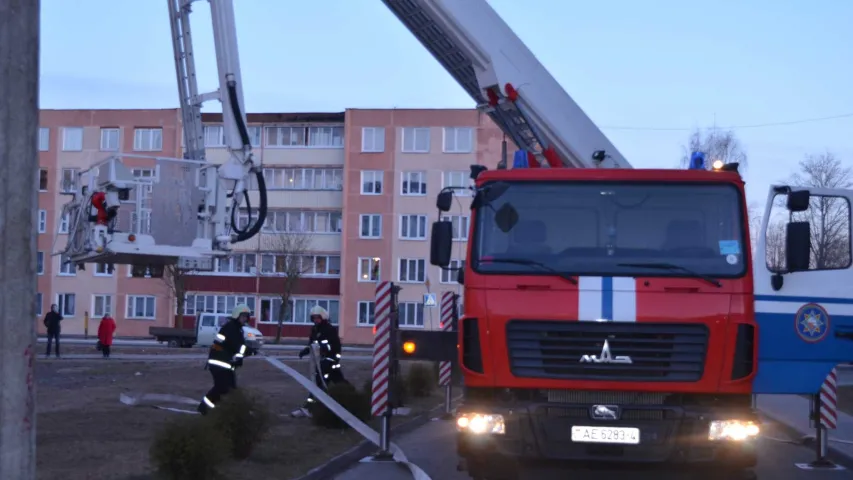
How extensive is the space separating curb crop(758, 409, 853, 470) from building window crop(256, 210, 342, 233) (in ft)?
148

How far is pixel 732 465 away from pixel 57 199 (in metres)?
59.4

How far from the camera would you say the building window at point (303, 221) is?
62.5 meters

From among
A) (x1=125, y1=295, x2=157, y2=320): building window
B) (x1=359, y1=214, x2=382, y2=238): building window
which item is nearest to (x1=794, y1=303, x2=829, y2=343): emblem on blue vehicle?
(x1=359, y1=214, x2=382, y2=238): building window

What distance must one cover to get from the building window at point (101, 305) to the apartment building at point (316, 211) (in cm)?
9

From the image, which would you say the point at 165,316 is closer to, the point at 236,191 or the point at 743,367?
the point at 236,191

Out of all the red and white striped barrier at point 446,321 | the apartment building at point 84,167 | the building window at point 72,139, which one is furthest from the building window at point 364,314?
the red and white striped barrier at point 446,321

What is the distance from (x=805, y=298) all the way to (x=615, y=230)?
294cm

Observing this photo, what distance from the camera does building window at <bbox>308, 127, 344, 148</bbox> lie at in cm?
6262

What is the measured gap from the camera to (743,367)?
843 cm

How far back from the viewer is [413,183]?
2429 inches

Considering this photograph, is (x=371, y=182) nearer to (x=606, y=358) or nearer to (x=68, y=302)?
(x=68, y=302)

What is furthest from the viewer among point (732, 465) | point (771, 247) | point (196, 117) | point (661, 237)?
point (196, 117)

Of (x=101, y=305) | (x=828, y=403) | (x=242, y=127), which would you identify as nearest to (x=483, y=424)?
(x=828, y=403)

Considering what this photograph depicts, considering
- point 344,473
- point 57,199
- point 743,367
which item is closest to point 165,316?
point 57,199
